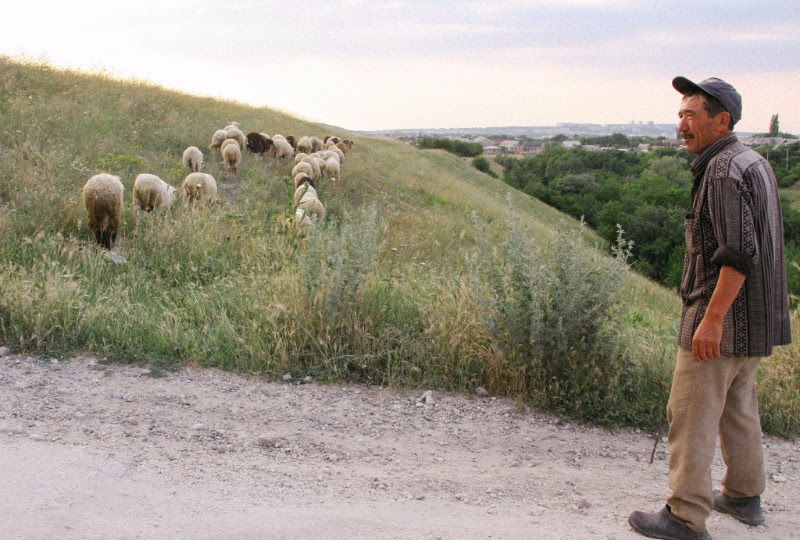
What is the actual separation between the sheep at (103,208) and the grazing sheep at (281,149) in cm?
846

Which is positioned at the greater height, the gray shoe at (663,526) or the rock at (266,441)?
the gray shoe at (663,526)

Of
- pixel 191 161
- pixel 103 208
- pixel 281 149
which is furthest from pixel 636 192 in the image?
pixel 103 208

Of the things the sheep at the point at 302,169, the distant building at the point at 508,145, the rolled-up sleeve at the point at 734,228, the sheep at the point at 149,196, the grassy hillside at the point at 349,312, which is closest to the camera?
the rolled-up sleeve at the point at 734,228

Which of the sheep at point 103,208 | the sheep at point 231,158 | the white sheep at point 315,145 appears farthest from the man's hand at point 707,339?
the white sheep at point 315,145

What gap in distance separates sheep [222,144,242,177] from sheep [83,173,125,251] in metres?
6.33

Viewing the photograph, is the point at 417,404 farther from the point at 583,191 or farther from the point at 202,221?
the point at 583,191

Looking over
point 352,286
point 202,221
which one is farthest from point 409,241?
point 352,286

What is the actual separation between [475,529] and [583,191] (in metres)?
60.5

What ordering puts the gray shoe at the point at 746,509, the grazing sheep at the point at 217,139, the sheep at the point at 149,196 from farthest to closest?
the grazing sheep at the point at 217,139 → the sheep at the point at 149,196 → the gray shoe at the point at 746,509

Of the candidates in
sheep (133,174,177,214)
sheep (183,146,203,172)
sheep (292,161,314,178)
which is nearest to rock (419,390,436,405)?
sheep (133,174,177,214)

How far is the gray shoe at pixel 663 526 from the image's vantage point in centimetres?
340

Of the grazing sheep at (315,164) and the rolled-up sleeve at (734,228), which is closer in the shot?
the rolled-up sleeve at (734,228)

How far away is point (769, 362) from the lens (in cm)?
571

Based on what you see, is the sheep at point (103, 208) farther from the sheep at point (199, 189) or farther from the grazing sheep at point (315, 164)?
the grazing sheep at point (315, 164)
